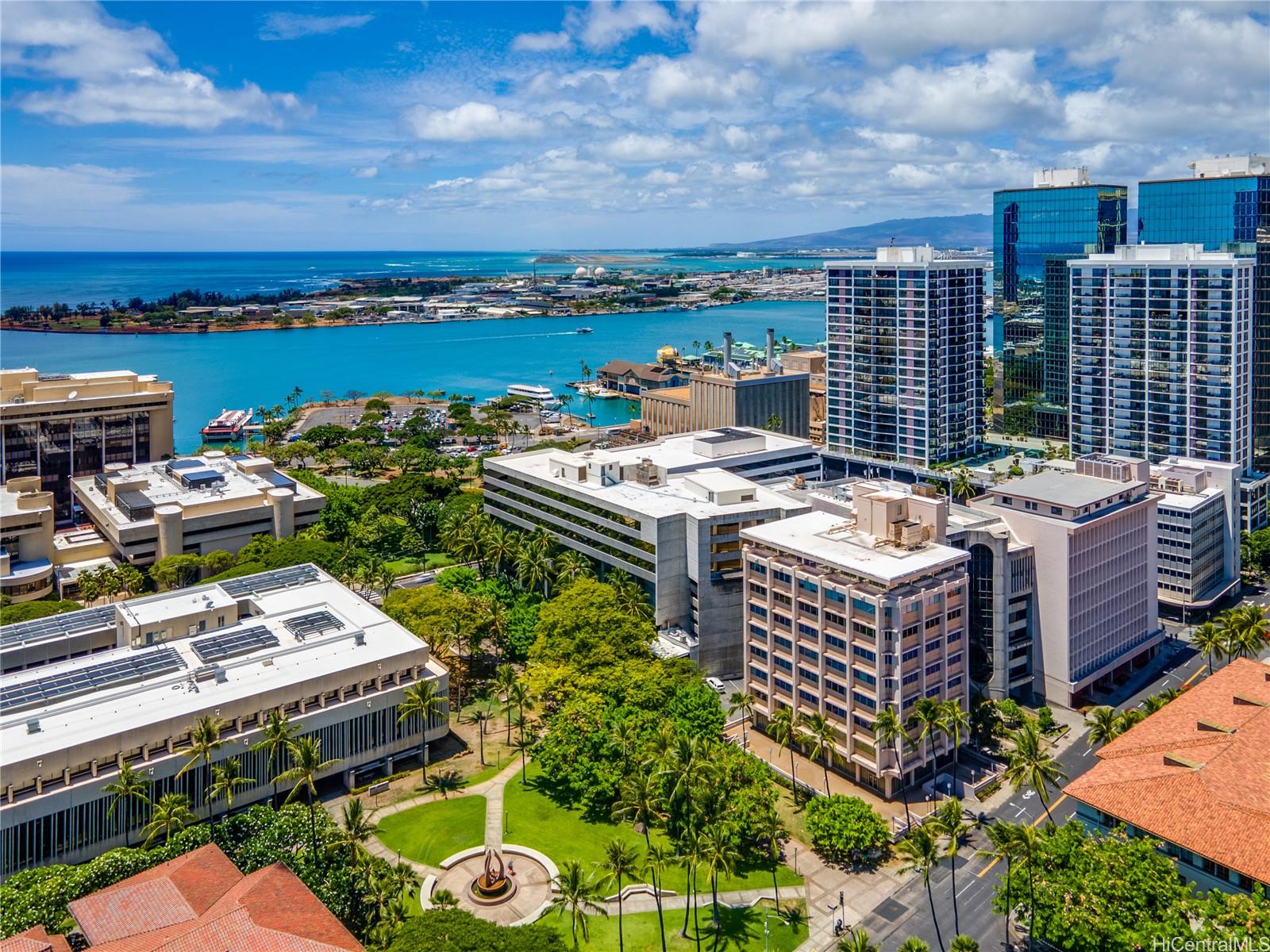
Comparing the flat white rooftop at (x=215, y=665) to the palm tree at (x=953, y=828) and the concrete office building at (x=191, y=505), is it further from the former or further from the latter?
the palm tree at (x=953, y=828)

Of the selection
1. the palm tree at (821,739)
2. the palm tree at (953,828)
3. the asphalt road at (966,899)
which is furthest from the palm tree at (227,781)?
the palm tree at (953,828)

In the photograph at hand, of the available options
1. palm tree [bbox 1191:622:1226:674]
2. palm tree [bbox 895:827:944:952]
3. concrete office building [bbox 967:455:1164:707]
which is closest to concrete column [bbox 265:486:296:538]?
concrete office building [bbox 967:455:1164:707]

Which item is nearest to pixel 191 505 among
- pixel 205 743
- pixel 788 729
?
pixel 205 743

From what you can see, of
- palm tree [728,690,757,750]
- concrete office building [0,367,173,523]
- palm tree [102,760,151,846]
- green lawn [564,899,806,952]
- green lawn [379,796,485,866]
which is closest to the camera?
green lawn [564,899,806,952]

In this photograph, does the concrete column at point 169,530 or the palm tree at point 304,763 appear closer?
the palm tree at point 304,763

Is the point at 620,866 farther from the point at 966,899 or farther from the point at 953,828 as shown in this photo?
the point at 966,899

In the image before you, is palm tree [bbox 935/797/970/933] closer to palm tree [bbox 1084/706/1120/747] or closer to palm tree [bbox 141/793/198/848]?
palm tree [bbox 1084/706/1120/747]
